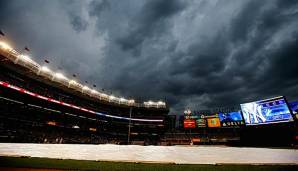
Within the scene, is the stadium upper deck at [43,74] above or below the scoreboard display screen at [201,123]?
above

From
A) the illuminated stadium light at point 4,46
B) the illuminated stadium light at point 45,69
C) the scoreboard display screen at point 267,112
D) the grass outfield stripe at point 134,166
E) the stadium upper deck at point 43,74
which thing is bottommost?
the grass outfield stripe at point 134,166

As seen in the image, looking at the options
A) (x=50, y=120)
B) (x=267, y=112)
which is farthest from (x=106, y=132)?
(x=267, y=112)

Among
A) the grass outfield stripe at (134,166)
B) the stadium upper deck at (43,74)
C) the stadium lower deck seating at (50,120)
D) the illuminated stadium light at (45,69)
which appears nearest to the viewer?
the grass outfield stripe at (134,166)

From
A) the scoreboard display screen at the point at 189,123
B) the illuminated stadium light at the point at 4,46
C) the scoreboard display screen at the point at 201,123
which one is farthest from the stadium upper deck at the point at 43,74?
the scoreboard display screen at the point at 201,123

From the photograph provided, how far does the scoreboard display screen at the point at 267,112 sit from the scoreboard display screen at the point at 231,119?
537 inches

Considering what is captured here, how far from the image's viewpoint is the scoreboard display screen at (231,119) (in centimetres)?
4208

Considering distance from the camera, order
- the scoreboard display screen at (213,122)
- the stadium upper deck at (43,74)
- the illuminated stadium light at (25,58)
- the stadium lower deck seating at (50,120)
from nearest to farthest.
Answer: the stadium lower deck seating at (50,120) < the stadium upper deck at (43,74) < the illuminated stadium light at (25,58) < the scoreboard display screen at (213,122)

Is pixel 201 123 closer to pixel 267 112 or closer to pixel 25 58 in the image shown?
pixel 267 112

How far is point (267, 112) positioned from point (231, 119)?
60.3 ft

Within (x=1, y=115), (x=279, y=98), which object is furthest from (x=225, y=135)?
(x=1, y=115)

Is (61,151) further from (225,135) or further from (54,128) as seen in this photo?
(225,135)

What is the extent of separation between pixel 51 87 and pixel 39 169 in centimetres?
4372

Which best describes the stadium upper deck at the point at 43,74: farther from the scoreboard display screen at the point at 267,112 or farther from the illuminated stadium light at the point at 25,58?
the scoreboard display screen at the point at 267,112

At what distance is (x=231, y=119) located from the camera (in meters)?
43.4
